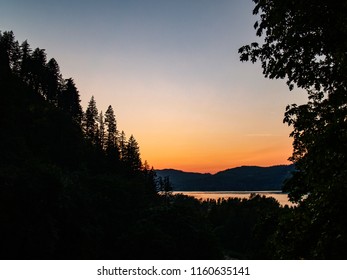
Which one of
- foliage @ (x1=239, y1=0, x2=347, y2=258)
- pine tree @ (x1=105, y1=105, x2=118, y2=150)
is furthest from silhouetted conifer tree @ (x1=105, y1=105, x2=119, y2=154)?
foliage @ (x1=239, y1=0, x2=347, y2=258)

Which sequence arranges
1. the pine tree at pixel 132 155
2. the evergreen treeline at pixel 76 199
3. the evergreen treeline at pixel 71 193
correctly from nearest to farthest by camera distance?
the evergreen treeline at pixel 76 199 < the evergreen treeline at pixel 71 193 < the pine tree at pixel 132 155

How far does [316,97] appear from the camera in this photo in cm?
915

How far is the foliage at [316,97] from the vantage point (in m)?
7.87

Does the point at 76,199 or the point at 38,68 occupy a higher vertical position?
the point at 38,68

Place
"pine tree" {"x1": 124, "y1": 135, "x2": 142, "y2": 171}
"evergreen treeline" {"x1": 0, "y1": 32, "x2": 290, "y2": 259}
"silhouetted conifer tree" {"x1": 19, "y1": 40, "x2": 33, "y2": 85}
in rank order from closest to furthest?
"evergreen treeline" {"x1": 0, "y1": 32, "x2": 290, "y2": 259}
"silhouetted conifer tree" {"x1": 19, "y1": 40, "x2": 33, "y2": 85}
"pine tree" {"x1": 124, "y1": 135, "x2": 142, "y2": 171}

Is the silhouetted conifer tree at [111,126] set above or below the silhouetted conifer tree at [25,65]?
below

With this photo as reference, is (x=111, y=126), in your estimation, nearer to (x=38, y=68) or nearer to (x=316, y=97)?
(x=38, y=68)

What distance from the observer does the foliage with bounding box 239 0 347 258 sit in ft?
25.8

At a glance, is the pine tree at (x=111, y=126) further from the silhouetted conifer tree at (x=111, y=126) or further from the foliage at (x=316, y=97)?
the foliage at (x=316, y=97)

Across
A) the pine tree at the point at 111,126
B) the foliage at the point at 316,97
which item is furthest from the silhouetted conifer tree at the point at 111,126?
the foliage at the point at 316,97

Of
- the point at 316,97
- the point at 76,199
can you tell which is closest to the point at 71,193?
the point at 76,199

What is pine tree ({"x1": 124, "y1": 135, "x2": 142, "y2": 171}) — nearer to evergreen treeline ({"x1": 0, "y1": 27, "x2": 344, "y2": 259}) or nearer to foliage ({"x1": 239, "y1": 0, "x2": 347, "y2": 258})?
evergreen treeline ({"x1": 0, "y1": 27, "x2": 344, "y2": 259})

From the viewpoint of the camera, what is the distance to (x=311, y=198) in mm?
8977
